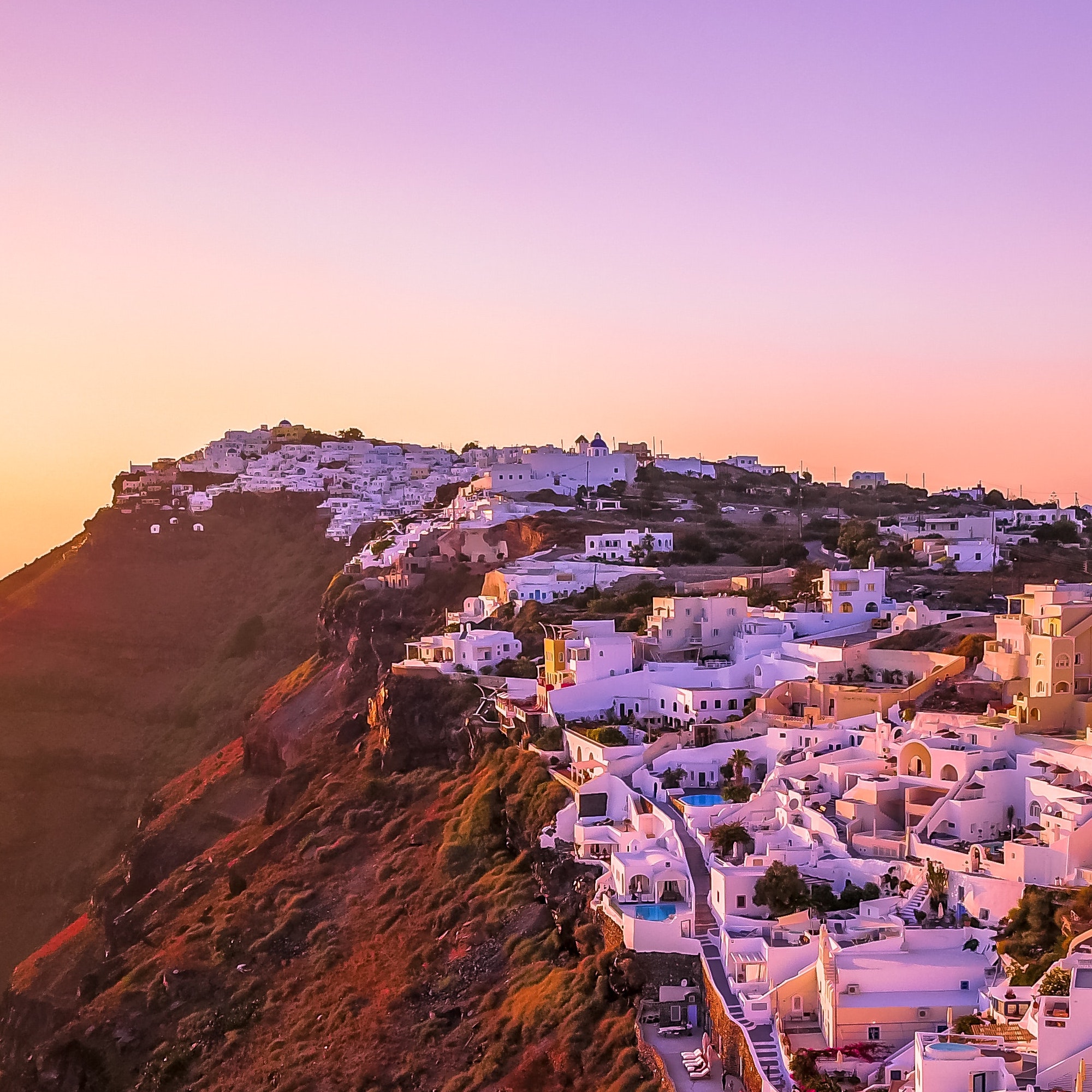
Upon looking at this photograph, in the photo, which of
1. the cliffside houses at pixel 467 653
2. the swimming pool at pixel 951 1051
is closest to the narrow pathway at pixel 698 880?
the swimming pool at pixel 951 1051

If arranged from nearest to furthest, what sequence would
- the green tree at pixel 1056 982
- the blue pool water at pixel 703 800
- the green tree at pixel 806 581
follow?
the green tree at pixel 1056 982
the blue pool water at pixel 703 800
the green tree at pixel 806 581

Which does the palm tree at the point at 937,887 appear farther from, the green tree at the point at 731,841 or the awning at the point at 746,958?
the green tree at the point at 731,841

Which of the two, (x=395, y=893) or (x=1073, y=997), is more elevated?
(x=1073, y=997)

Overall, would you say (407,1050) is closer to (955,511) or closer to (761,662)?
(761,662)

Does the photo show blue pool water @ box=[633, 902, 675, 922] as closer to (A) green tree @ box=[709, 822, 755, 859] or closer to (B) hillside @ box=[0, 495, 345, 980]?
(A) green tree @ box=[709, 822, 755, 859]

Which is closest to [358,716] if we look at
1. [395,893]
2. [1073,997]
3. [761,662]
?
[395,893]

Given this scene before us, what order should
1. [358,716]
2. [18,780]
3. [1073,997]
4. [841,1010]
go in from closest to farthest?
1. [1073,997]
2. [841,1010]
3. [358,716]
4. [18,780]

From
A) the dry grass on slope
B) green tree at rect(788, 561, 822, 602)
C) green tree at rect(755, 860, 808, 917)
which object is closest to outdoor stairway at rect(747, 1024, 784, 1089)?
the dry grass on slope
